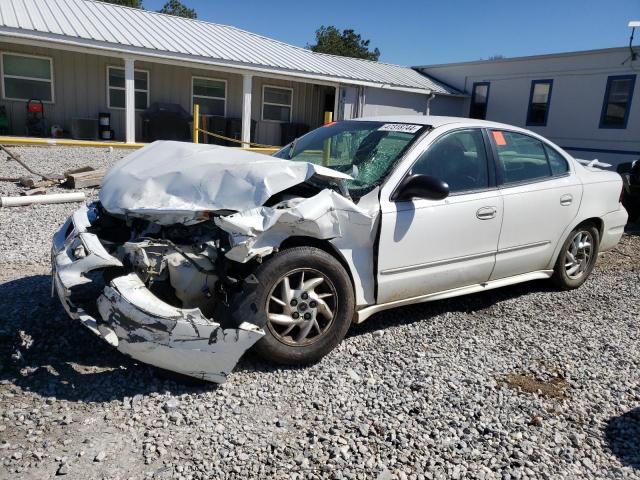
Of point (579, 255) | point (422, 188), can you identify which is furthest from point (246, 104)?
point (422, 188)

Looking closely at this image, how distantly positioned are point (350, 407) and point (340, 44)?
2362 inches

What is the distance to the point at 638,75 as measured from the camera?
16.7 metres

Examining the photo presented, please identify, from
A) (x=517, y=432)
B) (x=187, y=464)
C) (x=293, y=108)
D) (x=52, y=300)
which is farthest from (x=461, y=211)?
(x=293, y=108)

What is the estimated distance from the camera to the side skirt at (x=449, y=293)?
151 inches

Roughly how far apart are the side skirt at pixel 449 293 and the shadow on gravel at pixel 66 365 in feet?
3.94

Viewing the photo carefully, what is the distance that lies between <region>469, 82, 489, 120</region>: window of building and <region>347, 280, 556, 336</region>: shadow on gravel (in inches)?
699

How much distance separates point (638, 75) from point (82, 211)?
58.4 feet

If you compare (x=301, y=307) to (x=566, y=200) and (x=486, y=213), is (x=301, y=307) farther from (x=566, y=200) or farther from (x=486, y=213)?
(x=566, y=200)

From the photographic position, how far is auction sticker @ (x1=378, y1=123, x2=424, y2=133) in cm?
429

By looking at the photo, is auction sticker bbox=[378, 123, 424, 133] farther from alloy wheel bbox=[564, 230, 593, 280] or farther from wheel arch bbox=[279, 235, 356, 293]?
alloy wheel bbox=[564, 230, 593, 280]

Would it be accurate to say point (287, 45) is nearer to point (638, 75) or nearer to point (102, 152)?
point (102, 152)

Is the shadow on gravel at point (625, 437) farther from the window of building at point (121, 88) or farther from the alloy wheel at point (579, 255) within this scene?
the window of building at point (121, 88)

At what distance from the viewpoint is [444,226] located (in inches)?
159

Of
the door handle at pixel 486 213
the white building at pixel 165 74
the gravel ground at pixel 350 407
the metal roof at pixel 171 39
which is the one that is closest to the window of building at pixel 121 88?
the white building at pixel 165 74
